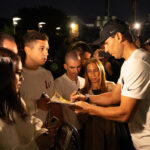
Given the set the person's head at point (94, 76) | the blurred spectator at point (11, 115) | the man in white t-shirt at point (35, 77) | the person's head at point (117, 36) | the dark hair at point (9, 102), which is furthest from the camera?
the person's head at point (94, 76)

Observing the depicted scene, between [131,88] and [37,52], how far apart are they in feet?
6.70

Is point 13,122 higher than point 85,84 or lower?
higher

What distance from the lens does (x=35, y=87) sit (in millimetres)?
3287

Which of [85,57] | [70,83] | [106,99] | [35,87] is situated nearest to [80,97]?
[106,99]

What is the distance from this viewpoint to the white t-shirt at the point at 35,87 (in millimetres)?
3068

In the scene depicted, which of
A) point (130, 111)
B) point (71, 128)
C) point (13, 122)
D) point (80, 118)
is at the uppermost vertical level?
point (13, 122)

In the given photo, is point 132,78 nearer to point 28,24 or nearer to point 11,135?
point 11,135

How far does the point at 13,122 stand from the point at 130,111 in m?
1.27

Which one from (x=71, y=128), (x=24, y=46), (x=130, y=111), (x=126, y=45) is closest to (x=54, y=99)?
(x=71, y=128)

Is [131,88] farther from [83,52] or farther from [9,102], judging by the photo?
[83,52]

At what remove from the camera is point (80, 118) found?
3.69 metres

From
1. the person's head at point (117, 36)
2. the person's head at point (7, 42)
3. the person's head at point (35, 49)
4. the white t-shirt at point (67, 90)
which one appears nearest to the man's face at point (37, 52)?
the person's head at point (35, 49)

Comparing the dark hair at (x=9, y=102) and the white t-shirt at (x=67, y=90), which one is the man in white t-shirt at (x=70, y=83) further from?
the dark hair at (x=9, y=102)

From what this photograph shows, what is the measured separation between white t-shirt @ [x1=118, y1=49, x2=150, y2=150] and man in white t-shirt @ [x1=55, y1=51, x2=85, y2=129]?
151 cm
